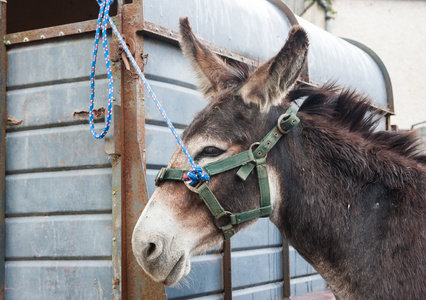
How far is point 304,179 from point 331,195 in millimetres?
149

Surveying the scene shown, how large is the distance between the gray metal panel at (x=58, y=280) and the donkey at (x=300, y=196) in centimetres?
69

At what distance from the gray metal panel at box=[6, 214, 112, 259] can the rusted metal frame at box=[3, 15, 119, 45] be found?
Answer: 3.69ft

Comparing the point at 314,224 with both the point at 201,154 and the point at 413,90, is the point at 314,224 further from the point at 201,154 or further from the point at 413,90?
the point at 413,90

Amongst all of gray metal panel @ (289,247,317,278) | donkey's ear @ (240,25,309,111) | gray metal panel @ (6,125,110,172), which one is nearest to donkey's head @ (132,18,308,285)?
donkey's ear @ (240,25,309,111)

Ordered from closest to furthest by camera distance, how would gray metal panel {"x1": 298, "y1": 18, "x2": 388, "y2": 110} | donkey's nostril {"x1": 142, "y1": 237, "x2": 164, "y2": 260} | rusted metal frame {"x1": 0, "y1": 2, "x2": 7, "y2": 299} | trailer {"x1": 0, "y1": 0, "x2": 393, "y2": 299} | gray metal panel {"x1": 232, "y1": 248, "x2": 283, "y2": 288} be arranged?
donkey's nostril {"x1": 142, "y1": 237, "x2": 164, "y2": 260}
trailer {"x1": 0, "y1": 0, "x2": 393, "y2": 299}
rusted metal frame {"x1": 0, "y1": 2, "x2": 7, "y2": 299}
gray metal panel {"x1": 232, "y1": 248, "x2": 283, "y2": 288}
gray metal panel {"x1": 298, "y1": 18, "x2": 388, "y2": 110}

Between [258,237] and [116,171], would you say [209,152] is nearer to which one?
[116,171]

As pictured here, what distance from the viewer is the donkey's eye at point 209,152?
2316 millimetres

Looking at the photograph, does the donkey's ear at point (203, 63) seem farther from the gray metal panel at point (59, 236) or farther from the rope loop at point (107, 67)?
the gray metal panel at point (59, 236)

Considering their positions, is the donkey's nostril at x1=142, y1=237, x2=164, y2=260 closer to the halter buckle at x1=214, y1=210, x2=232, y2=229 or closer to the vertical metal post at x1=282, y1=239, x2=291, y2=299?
the halter buckle at x1=214, y1=210, x2=232, y2=229

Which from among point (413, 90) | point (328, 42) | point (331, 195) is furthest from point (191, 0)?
point (413, 90)

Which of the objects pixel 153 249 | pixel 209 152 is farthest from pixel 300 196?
pixel 153 249

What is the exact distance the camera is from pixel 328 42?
532 cm

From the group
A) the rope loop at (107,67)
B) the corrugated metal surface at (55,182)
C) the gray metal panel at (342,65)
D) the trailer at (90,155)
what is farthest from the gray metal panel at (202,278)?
the gray metal panel at (342,65)

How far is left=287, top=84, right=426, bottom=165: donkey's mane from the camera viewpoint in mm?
2520
